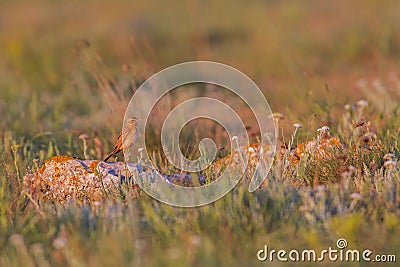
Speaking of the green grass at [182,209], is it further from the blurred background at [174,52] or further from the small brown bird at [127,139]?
the small brown bird at [127,139]

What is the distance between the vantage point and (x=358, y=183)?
3811mm

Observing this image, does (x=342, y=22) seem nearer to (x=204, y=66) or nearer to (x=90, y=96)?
(x=204, y=66)

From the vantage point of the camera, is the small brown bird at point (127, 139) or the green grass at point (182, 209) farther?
the small brown bird at point (127, 139)

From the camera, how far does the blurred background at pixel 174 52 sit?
6.28m

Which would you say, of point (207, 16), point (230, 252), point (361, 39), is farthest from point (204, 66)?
point (230, 252)

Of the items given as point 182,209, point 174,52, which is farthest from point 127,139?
point 174,52

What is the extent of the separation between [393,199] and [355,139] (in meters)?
1.03

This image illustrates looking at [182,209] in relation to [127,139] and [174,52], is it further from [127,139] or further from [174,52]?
[174,52]

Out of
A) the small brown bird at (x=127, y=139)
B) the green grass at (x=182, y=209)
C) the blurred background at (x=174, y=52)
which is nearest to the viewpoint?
the green grass at (x=182, y=209)

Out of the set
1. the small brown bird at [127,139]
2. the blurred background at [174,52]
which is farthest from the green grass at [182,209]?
the small brown bird at [127,139]

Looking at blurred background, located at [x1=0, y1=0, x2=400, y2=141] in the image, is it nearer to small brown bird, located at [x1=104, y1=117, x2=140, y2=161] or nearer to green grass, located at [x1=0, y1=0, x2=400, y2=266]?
green grass, located at [x1=0, y1=0, x2=400, y2=266]

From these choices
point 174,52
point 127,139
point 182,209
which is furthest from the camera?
point 174,52

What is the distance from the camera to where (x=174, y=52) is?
42.8 feet

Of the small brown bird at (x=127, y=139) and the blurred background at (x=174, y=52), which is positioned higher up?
the blurred background at (x=174, y=52)
